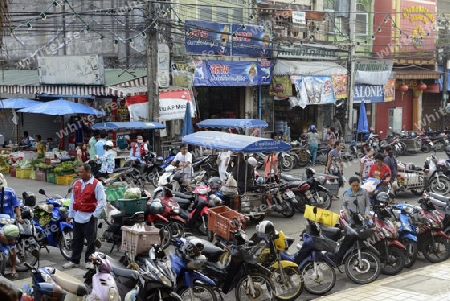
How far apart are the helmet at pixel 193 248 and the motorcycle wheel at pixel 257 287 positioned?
730 millimetres

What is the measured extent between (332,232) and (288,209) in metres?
4.42

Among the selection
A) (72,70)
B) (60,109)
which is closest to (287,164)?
(60,109)

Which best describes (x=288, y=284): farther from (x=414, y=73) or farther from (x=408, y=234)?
(x=414, y=73)

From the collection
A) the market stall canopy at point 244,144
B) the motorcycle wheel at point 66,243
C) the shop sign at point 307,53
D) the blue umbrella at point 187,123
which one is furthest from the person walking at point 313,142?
the motorcycle wheel at point 66,243

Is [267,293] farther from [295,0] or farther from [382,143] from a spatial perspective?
[295,0]

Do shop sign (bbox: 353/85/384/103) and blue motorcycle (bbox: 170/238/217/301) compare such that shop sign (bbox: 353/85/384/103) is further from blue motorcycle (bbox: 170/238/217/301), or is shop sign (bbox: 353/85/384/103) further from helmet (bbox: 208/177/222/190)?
blue motorcycle (bbox: 170/238/217/301)

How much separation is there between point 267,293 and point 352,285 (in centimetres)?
188

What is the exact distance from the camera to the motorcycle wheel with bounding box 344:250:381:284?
919 centimetres

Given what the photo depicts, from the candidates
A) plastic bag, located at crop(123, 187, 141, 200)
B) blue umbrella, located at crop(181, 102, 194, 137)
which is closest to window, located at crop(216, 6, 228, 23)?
blue umbrella, located at crop(181, 102, 194, 137)

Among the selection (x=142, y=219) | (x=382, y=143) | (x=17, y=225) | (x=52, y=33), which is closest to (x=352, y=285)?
(x=142, y=219)

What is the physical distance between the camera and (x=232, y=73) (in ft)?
78.6

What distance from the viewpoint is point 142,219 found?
9.73 meters

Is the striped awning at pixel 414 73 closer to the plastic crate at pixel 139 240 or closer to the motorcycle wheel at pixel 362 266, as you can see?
the motorcycle wheel at pixel 362 266

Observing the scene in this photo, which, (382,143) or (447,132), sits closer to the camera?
(382,143)
